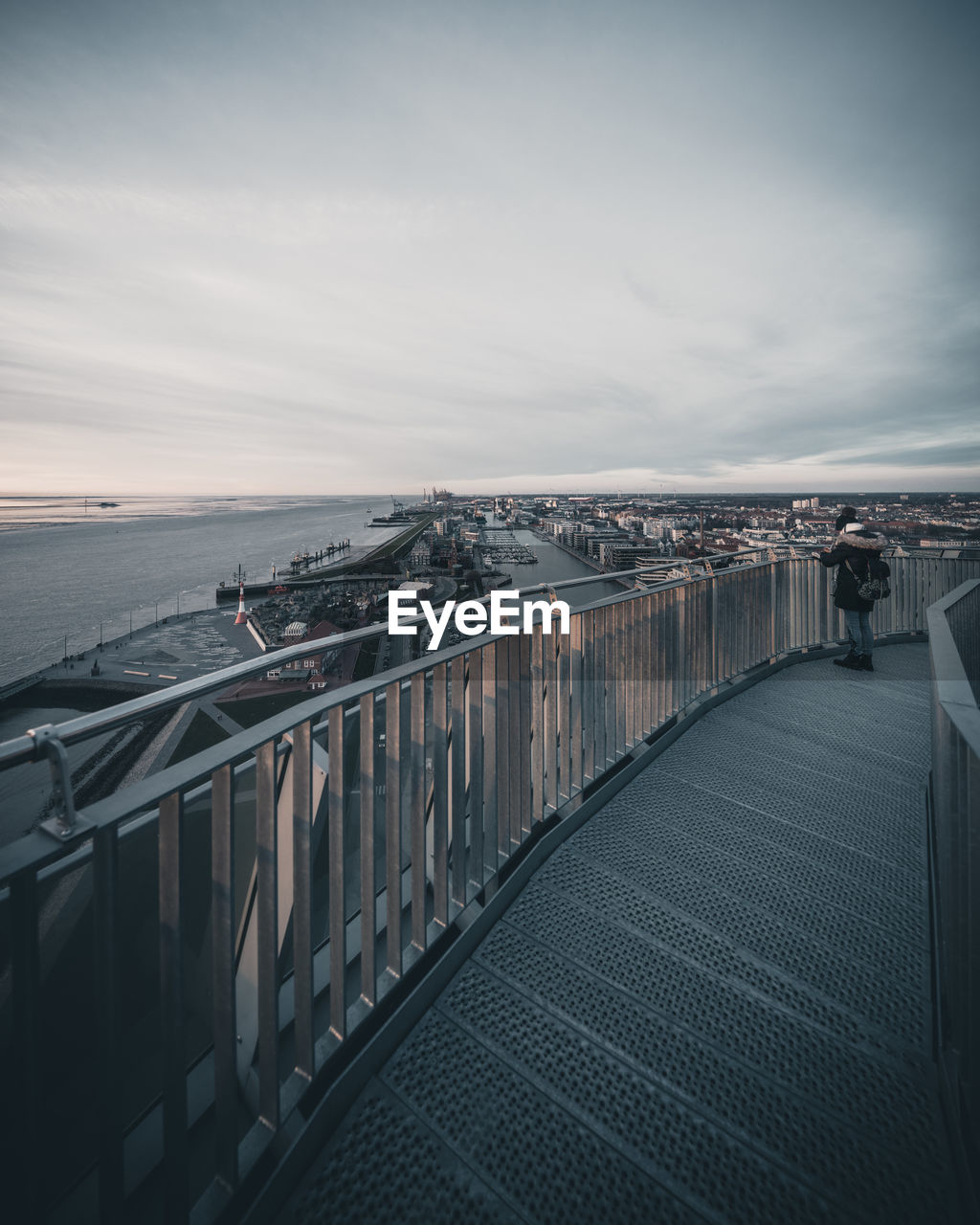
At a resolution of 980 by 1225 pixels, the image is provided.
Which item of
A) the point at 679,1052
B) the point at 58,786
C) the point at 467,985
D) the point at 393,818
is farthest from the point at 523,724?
the point at 58,786

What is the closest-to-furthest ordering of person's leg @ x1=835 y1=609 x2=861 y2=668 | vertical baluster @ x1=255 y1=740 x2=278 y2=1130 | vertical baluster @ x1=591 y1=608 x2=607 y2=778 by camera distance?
vertical baluster @ x1=255 y1=740 x2=278 y2=1130, vertical baluster @ x1=591 y1=608 x2=607 y2=778, person's leg @ x1=835 y1=609 x2=861 y2=668

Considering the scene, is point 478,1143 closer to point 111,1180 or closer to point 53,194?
point 111,1180

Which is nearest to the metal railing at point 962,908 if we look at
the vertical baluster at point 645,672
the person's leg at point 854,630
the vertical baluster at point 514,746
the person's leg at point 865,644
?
the vertical baluster at point 514,746

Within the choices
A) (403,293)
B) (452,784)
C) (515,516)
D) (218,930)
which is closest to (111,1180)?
(218,930)

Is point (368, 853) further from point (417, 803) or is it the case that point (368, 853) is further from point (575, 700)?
point (575, 700)

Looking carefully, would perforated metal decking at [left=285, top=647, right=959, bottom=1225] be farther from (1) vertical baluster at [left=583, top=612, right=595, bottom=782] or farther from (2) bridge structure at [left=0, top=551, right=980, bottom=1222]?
(1) vertical baluster at [left=583, top=612, right=595, bottom=782]

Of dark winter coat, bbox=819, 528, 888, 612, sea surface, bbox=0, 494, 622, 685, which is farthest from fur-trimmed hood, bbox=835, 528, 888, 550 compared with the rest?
sea surface, bbox=0, 494, 622, 685
